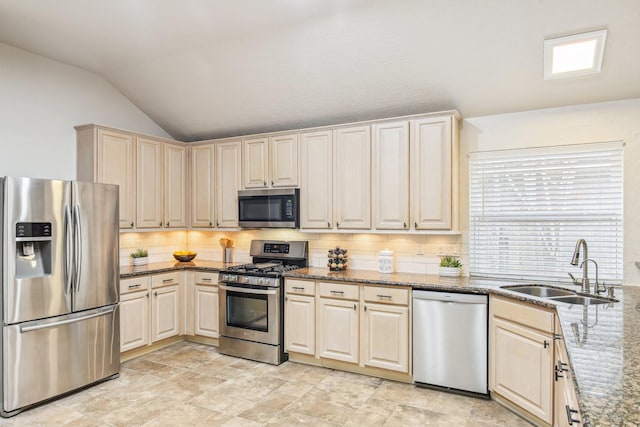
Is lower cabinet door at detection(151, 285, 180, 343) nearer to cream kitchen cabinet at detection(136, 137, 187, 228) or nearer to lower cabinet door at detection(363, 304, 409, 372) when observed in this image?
cream kitchen cabinet at detection(136, 137, 187, 228)

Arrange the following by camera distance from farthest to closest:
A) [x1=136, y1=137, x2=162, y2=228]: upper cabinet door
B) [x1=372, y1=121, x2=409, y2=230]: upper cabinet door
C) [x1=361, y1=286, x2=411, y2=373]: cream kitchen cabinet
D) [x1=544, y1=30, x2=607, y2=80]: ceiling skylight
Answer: [x1=136, y1=137, x2=162, y2=228]: upper cabinet door < [x1=372, y1=121, x2=409, y2=230]: upper cabinet door < [x1=361, y1=286, x2=411, y2=373]: cream kitchen cabinet < [x1=544, y1=30, x2=607, y2=80]: ceiling skylight

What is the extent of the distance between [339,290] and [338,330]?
15.0 inches

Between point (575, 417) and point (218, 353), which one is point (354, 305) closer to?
point (218, 353)

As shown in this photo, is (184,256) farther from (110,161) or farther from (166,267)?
(110,161)

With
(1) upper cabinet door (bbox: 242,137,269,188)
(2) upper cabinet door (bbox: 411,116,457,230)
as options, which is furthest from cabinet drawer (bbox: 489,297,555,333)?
(1) upper cabinet door (bbox: 242,137,269,188)

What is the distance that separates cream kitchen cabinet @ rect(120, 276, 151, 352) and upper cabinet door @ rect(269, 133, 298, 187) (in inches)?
69.1

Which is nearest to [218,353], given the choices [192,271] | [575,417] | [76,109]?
[192,271]

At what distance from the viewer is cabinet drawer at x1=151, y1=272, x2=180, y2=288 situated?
14.5 feet

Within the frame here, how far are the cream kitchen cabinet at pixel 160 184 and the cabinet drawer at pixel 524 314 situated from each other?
365cm

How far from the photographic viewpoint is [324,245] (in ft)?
15.3

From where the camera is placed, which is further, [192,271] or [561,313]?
[192,271]

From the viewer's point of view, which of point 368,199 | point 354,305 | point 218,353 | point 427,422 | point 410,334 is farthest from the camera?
point 218,353

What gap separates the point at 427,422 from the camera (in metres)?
2.94

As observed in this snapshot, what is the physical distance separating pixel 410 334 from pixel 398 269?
829 mm
